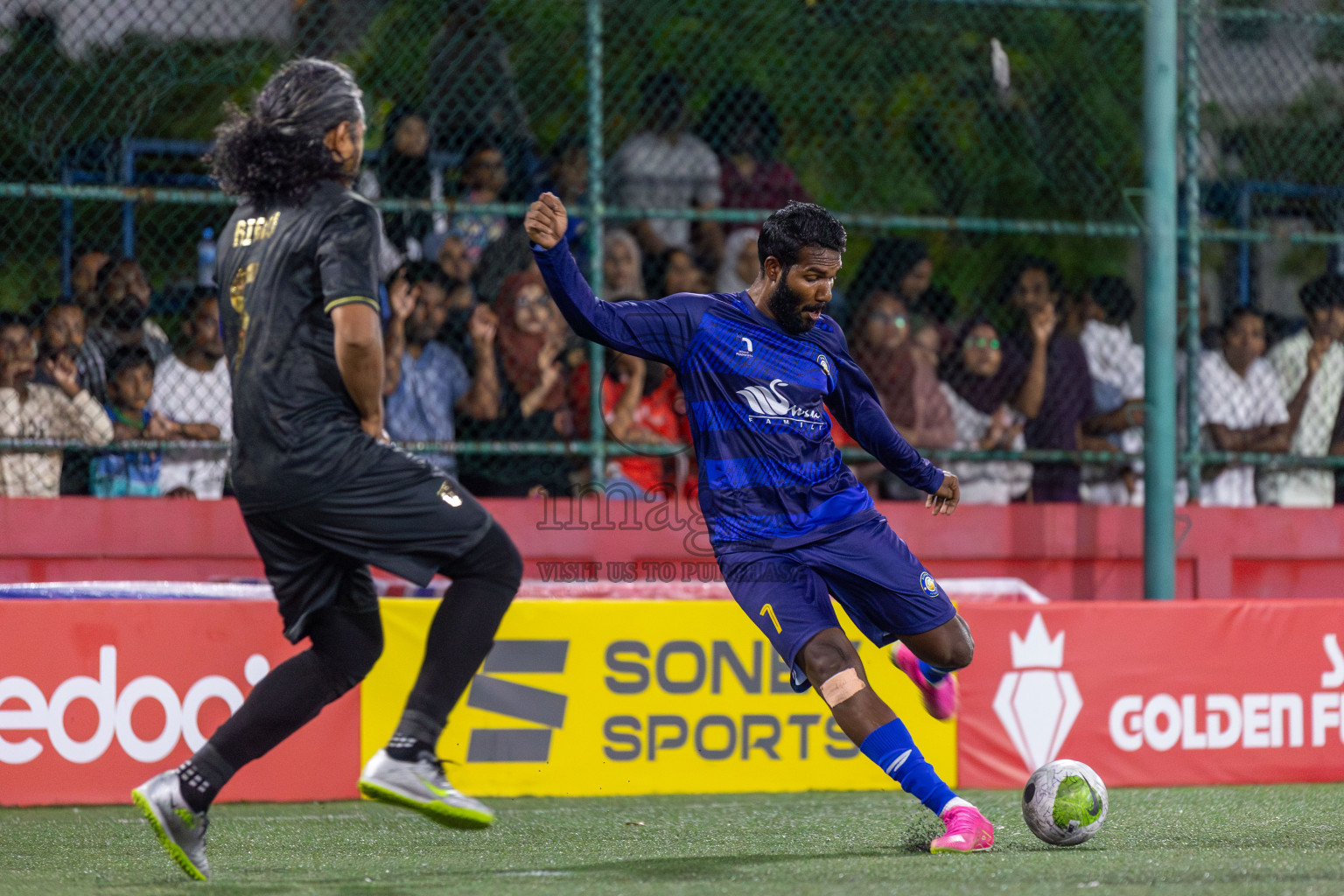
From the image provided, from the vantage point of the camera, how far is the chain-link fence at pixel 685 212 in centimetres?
741

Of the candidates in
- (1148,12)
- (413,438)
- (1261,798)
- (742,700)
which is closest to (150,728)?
(413,438)

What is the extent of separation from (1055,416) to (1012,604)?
1571 millimetres

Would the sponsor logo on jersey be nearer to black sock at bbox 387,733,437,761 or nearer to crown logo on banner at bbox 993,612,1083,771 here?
black sock at bbox 387,733,437,761

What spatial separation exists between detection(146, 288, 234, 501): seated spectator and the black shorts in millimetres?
3248

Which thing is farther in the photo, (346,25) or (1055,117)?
(1055,117)

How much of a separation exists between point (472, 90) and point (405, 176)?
544mm

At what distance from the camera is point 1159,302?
25.9 feet

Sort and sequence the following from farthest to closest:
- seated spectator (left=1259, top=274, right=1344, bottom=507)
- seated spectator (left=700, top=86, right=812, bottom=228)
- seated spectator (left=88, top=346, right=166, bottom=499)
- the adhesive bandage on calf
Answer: seated spectator (left=1259, top=274, right=1344, bottom=507) → seated spectator (left=700, top=86, right=812, bottom=228) → seated spectator (left=88, top=346, right=166, bottom=499) → the adhesive bandage on calf

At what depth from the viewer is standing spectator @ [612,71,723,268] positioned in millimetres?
8383

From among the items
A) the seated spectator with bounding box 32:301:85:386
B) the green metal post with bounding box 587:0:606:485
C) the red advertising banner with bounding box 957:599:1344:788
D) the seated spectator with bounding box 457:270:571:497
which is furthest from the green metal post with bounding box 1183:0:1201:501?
the seated spectator with bounding box 32:301:85:386

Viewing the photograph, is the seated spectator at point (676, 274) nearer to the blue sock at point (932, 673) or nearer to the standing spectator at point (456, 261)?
the standing spectator at point (456, 261)

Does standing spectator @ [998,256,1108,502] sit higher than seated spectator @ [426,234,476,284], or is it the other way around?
seated spectator @ [426,234,476,284]

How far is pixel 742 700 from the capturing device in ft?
22.8

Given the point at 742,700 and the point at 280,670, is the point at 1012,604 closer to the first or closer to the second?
the point at 742,700
